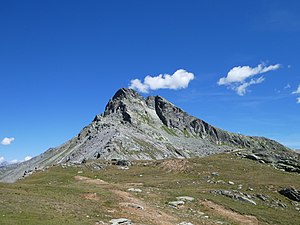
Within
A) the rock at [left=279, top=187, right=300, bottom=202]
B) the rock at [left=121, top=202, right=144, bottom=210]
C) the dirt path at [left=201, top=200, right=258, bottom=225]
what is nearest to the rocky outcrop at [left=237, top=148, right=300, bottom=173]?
the rock at [left=279, top=187, right=300, bottom=202]

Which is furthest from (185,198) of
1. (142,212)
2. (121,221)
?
(121,221)

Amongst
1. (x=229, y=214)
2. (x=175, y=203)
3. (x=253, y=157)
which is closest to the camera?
(x=229, y=214)

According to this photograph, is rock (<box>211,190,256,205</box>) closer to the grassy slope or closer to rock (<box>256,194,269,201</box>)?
the grassy slope

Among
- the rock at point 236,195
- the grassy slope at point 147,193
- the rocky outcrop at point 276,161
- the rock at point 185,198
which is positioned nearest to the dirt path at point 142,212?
the grassy slope at point 147,193

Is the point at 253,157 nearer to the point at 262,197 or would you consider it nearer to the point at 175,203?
the point at 262,197

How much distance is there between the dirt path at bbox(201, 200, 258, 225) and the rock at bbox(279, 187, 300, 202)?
20013 mm

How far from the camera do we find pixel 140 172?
9500 cm

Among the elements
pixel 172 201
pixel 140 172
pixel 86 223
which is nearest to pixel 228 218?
pixel 172 201

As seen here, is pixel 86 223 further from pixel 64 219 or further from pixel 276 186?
pixel 276 186

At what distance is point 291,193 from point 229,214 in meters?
23.2

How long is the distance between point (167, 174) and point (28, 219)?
201 ft

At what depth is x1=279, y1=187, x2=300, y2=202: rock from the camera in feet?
217

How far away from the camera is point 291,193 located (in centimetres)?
6706

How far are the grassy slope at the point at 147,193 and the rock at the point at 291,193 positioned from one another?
71.5 inches
